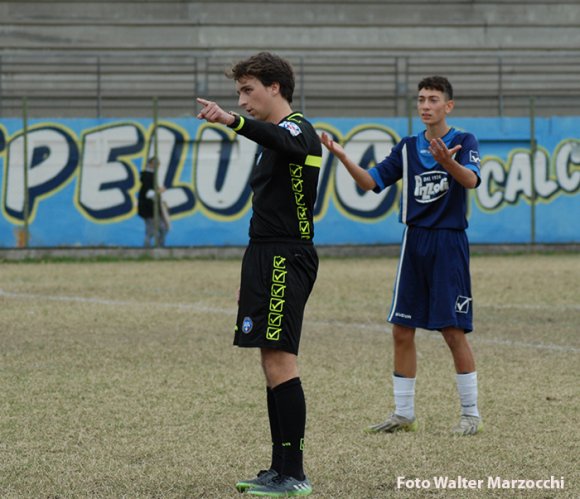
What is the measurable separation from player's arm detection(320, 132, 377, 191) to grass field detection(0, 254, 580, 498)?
1.38m

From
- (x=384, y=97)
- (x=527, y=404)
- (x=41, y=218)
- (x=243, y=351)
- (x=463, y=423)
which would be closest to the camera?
(x=463, y=423)

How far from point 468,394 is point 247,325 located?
6.59ft

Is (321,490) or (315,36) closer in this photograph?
(321,490)

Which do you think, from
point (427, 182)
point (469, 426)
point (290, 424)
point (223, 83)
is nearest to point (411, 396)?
point (469, 426)

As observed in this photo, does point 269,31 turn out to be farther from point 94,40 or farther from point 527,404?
point 527,404

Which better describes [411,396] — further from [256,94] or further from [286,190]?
[256,94]

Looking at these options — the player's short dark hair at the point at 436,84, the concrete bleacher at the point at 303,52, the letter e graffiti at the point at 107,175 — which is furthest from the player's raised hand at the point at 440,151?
the concrete bleacher at the point at 303,52

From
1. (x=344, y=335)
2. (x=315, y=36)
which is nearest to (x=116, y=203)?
(x=315, y=36)

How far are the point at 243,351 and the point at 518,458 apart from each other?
4308 millimetres

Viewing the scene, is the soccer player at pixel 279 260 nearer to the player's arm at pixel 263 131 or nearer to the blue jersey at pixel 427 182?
the player's arm at pixel 263 131

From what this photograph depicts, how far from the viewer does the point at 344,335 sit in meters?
10.9

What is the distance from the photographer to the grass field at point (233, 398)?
5.47 metres

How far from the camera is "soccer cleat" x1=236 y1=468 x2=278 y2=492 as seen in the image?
16.8 feet

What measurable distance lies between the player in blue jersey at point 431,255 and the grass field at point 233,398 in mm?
265
